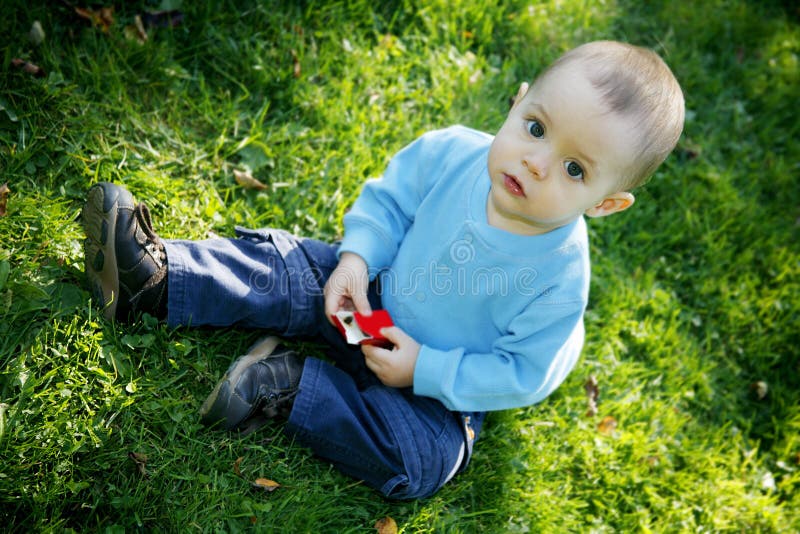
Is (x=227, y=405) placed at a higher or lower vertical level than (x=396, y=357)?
lower

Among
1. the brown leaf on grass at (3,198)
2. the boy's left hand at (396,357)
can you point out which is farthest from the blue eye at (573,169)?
the brown leaf on grass at (3,198)

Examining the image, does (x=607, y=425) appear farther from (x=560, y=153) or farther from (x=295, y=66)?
(x=295, y=66)

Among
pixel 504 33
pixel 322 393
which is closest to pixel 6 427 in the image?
pixel 322 393

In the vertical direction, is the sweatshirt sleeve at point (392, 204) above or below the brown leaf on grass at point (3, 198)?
above

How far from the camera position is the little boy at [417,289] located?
Result: 2045 millimetres

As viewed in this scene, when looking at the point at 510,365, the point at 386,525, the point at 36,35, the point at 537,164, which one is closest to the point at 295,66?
the point at 36,35

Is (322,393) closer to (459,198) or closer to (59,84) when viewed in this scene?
(459,198)

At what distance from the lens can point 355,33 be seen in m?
3.44

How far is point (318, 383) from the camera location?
2281 millimetres

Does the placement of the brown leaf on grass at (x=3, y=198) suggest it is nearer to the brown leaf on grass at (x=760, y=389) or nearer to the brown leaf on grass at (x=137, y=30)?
the brown leaf on grass at (x=137, y=30)

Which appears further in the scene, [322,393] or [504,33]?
[504,33]

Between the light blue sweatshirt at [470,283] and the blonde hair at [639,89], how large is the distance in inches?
15.7

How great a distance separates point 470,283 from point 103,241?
1.18 m

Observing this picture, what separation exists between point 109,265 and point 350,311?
80 centimetres
